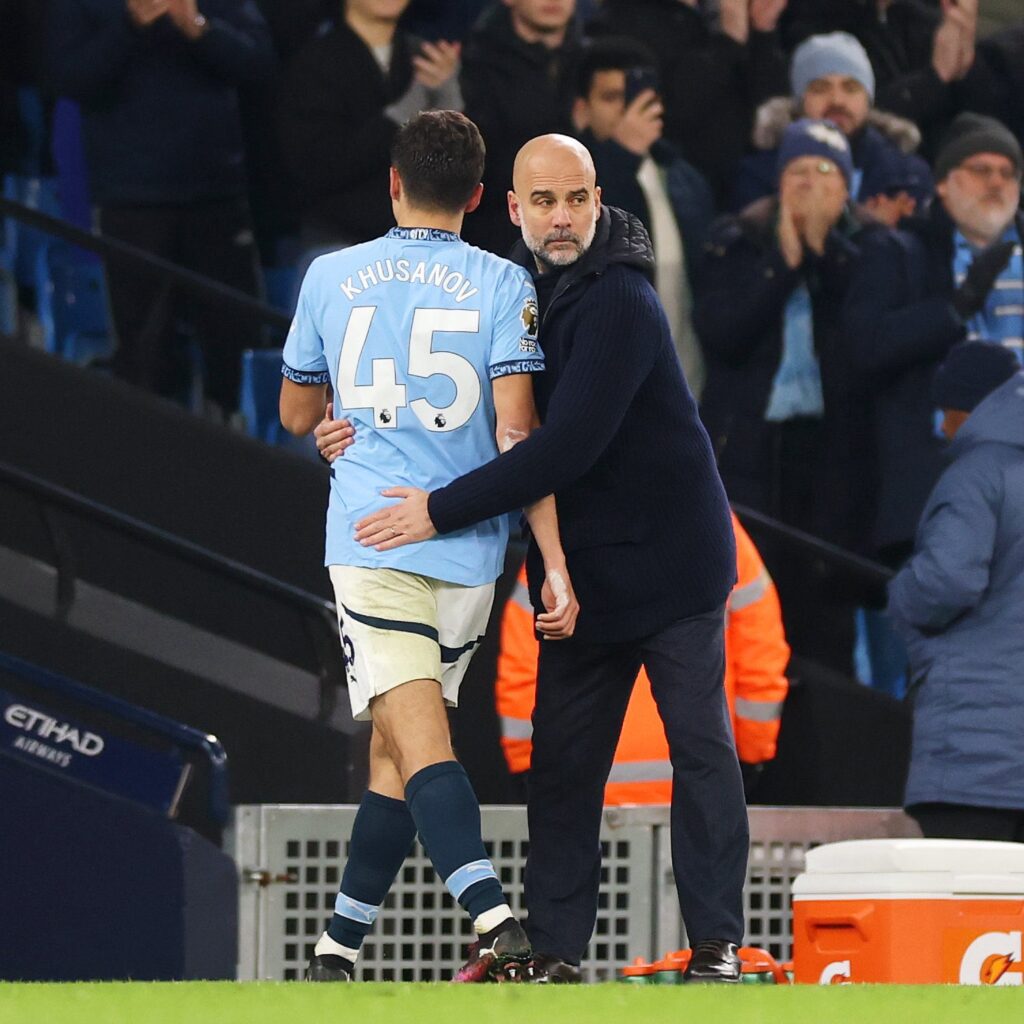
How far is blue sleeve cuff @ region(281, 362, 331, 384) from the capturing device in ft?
15.6

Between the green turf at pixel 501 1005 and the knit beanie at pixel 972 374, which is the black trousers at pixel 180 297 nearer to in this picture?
the knit beanie at pixel 972 374

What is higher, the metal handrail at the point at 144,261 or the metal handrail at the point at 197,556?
the metal handrail at the point at 144,261

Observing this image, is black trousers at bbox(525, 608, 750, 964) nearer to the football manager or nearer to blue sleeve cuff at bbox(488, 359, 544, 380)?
the football manager

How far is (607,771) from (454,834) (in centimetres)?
55

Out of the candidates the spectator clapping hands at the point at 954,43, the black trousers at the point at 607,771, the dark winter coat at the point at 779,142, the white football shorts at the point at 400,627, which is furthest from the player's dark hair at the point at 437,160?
the spectator clapping hands at the point at 954,43

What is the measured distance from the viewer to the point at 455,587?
4.67 meters

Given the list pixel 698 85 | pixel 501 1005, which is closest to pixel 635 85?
pixel 698 85

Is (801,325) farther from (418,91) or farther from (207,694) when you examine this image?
(207,694)

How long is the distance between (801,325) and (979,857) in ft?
14.3

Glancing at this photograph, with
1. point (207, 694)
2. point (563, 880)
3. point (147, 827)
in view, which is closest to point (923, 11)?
point (207, 694)

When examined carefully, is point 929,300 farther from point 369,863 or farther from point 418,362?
point 369,863

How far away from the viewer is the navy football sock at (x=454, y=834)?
4371 mm

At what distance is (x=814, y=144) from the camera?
8.93 m

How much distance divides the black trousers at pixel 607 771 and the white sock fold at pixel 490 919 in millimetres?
462
